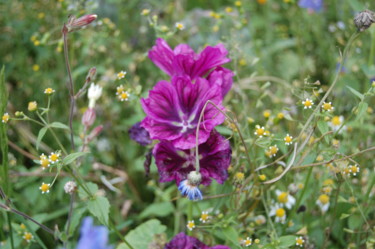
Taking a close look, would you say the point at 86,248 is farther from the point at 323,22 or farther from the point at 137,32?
the point at 323,22

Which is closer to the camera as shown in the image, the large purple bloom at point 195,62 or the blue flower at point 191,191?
the blue flower at point 191,191

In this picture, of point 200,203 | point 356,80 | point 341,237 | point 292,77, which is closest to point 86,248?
point 200,203

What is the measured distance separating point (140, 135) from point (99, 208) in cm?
25

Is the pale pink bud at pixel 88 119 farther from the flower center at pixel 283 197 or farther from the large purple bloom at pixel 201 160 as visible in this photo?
the flower center at pixel 283 197

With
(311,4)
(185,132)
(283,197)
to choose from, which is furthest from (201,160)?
(311,4)

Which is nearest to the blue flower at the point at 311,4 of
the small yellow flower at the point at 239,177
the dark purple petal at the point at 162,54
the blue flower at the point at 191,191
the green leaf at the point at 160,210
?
the green leaf at the point at 160,210

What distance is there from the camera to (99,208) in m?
1.19

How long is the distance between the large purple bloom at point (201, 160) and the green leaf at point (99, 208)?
148mm

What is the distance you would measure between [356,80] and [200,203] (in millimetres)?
887

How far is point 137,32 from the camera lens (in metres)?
2.76

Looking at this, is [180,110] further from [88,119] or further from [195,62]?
[88,119]

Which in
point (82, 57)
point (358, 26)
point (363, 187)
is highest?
point (358, 26)

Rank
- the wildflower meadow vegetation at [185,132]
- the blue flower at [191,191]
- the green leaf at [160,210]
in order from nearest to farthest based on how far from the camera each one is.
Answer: the blue flower at [191,191], the wildflower meadow vegetation at [185,132], the green leaf at [160,210]

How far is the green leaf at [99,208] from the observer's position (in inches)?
45.9
